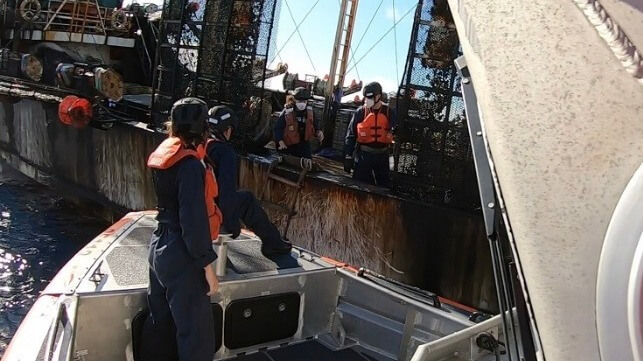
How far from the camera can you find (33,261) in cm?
954

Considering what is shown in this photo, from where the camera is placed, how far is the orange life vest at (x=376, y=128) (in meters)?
7.82

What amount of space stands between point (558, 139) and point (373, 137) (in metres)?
6.62

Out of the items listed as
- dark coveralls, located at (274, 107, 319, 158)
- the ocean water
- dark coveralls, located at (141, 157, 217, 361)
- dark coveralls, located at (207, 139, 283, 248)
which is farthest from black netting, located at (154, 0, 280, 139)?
dark coveralls, located at (141, 157, 217, 361)

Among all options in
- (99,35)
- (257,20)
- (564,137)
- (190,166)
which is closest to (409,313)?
(190,166)

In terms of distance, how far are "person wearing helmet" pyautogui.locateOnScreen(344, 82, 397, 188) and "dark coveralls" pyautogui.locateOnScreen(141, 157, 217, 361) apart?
14.6 feet

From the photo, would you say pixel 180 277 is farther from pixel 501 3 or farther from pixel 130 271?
pixel 501 3

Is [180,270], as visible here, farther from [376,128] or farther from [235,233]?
[376,128]

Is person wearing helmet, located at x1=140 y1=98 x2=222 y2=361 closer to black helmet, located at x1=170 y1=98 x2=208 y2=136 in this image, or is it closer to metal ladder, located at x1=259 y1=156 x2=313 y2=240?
black helmet, located at x1=170 y1=98 x2=208 y2=136

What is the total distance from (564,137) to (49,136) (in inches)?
509

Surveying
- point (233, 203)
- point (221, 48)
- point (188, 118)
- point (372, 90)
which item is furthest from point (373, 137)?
point (188, 118)

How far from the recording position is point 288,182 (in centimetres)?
786

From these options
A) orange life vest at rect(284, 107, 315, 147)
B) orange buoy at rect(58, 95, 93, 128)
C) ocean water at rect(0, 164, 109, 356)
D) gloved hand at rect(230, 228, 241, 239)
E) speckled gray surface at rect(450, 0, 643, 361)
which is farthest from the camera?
orange buoy at rect(58, 95, 93, 128)

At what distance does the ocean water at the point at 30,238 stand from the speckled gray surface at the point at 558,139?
6.86 meters

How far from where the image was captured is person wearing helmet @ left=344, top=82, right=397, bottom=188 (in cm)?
786
